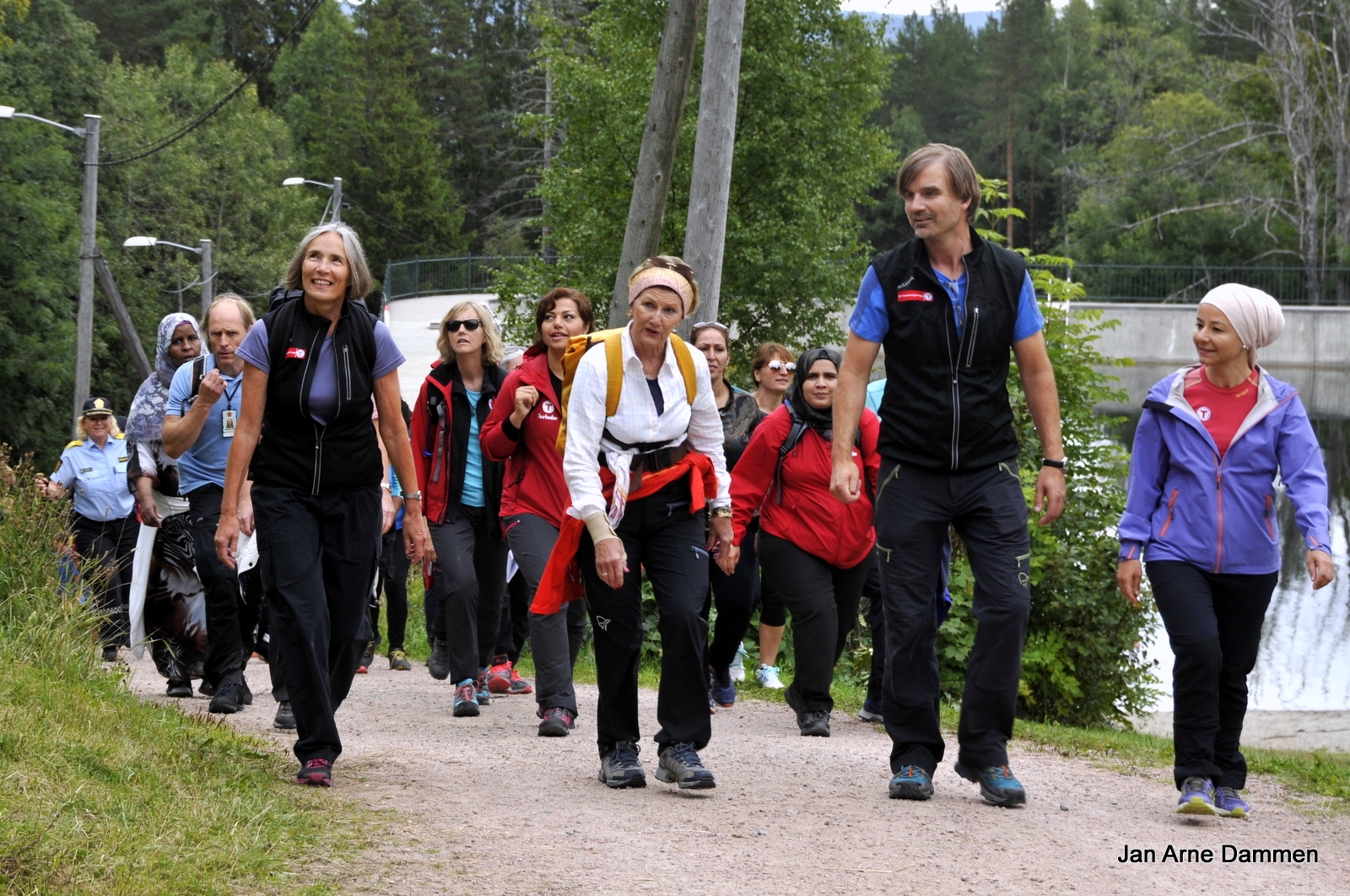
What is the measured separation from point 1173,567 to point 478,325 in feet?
12.9

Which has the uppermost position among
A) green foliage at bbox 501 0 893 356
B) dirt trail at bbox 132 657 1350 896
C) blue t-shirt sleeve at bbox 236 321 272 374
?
green foliage at bbox 501 0 893 356

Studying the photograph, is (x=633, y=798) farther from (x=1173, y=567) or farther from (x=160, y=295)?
(x=160, y=295)

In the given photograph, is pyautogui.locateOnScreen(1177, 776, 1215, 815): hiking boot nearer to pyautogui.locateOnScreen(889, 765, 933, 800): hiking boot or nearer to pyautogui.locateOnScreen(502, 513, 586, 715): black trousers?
pyautogui.locateOnScreen(889, 765, 933, 800): hiking boot

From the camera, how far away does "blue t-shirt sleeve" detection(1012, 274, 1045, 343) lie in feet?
17.4

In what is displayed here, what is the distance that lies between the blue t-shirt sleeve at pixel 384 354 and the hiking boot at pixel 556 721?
2.09m

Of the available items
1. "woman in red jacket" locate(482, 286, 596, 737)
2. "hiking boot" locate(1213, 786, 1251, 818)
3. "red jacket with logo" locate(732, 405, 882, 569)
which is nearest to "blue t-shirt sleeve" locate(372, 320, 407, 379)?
"woman in red jacket" locate(482, 286, 596, 737)

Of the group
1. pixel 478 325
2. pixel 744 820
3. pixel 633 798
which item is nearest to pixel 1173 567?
pixel 744 820

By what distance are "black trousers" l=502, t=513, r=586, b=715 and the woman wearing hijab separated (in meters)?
1.93

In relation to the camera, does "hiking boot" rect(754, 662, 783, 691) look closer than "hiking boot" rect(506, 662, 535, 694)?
No

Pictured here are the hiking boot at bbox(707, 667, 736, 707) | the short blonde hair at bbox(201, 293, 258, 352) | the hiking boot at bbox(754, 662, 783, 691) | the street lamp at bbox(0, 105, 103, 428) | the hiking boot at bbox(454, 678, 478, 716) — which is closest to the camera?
the short blonde hair at bbox(201, 293, 258, 352)

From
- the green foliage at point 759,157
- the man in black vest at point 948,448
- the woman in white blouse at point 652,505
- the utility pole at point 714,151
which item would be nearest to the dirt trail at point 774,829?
the woman in white blouse at point 652,505

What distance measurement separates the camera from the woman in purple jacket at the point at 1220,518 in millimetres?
5281

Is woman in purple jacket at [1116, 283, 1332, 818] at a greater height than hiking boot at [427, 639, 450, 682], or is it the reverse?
woman in purple jacket at [1116, 283, 1332, 818]

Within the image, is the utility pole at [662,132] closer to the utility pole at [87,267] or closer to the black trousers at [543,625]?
the black trousers at [543,625]
